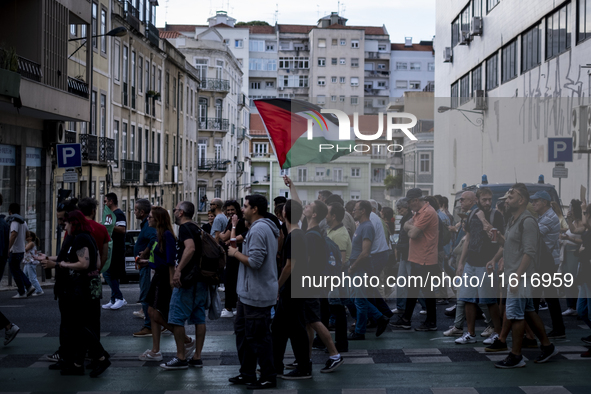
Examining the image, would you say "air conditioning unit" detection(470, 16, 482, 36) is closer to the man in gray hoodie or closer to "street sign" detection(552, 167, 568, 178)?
"street sign" detection(552, 167, 568, 178)

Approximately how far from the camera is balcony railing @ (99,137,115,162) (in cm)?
3008

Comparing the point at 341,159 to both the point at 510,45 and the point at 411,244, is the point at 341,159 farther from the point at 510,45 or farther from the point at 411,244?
the point at 510,45

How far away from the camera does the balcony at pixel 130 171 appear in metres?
34.7

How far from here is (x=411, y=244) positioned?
11.1m

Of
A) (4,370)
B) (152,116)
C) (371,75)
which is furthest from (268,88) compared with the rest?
(4,370)

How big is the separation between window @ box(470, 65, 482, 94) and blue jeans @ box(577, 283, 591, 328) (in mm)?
23772

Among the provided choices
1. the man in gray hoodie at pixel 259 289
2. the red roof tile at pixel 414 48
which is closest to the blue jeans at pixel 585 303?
the man in gray hoodie at pixel 259 289

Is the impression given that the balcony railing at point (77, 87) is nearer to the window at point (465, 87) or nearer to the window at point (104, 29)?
the window at point (104, 29)

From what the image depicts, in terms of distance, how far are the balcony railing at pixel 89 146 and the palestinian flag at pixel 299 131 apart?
17735mm

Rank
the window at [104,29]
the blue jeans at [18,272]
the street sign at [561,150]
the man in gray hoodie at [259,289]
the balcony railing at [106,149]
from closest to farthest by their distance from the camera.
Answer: the man in gray hoodie at [259,289] < the blue jeans at [18,272] < the street sign at [561,150] < the balcony railing at [106,149] < the window at [104,29]

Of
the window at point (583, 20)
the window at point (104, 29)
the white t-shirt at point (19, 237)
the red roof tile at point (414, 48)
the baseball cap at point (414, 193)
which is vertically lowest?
the white t-shirt at point (19, 237)

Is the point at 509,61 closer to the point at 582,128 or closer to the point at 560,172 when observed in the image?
the point at 582,128

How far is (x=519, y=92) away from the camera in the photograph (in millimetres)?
26406

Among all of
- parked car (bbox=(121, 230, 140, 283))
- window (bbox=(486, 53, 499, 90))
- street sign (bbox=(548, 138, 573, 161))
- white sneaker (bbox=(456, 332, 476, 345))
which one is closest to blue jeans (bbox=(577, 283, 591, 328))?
white sneaker (bbox=(456, 332, 476, 345))
